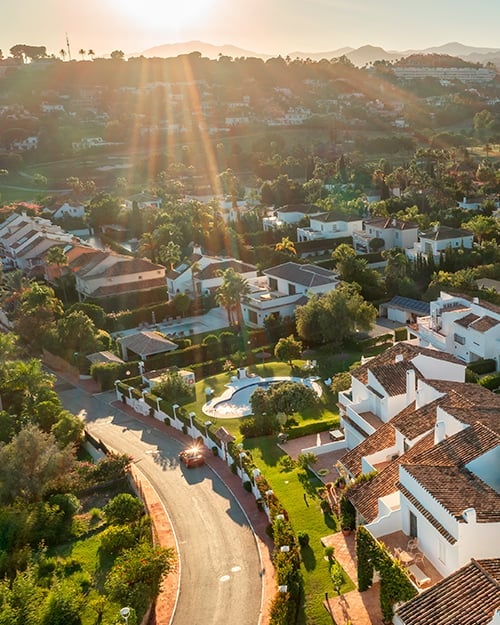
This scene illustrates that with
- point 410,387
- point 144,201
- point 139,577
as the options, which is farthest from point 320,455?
point 144,201

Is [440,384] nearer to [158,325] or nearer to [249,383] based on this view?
[249,383]

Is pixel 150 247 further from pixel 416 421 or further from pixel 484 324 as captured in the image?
pixel 416 421

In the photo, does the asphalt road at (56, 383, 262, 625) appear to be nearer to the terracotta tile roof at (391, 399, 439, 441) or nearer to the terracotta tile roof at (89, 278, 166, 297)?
the terracotta tile roof at (391, 399, 439, 441)

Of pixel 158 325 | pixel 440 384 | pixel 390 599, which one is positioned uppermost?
pixel 440 384

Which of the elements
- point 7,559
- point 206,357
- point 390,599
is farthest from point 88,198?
point 390,599

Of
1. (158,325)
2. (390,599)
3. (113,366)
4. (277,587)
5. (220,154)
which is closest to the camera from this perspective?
(390,599)

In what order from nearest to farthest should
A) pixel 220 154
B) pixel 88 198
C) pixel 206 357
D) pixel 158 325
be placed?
A: pixel 206 357 → pixel 158 325 → pixel 88 198 → pixel 220 154
